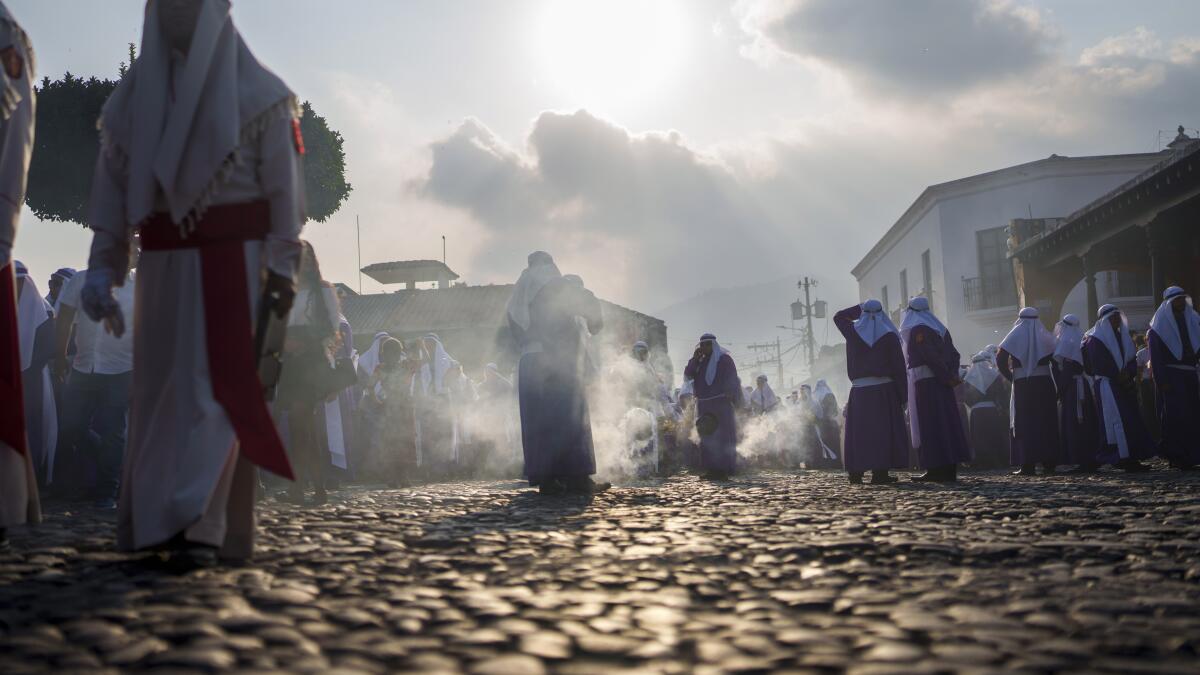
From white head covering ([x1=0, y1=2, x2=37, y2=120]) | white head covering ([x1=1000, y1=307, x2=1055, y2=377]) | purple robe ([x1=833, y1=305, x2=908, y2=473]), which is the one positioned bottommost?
purple robe ([x1=833, y1=305, x2=908, y2=473])

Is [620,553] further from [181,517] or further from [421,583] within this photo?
[181,517]

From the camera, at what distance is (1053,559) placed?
11.0ft

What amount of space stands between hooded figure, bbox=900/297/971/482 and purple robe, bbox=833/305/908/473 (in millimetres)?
175

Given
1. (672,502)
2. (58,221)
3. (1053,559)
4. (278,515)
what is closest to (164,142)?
(278,515)

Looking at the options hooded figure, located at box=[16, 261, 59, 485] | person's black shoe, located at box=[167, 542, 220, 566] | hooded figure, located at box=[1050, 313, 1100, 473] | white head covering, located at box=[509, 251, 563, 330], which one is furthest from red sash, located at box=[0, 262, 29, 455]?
hooded figure, located at box=[1050, 313, 1100, 473]

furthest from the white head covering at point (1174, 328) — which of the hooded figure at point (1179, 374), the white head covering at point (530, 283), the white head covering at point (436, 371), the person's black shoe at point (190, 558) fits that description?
the person's black shoe at point (190, 558)

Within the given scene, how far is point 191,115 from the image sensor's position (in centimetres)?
327

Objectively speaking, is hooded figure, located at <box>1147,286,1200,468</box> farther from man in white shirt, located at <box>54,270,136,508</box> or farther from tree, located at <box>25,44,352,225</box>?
tree, located at <box>25,44,352,225</box>

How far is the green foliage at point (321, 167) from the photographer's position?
1041 inches

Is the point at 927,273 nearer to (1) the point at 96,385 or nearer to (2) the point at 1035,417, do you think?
(2) the point at 1035,417

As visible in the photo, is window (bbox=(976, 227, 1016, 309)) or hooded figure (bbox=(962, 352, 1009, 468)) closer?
hooded figure (bbox=(962, 352, 1009, 468))

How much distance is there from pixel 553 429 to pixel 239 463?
4118mm

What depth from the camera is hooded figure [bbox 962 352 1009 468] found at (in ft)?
44.9

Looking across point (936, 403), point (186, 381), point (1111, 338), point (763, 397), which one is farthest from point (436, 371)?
point (186, 381)
